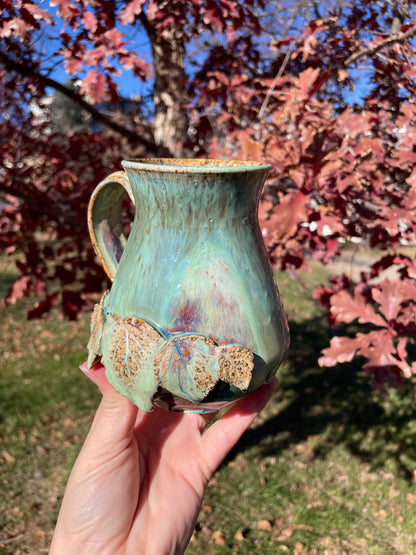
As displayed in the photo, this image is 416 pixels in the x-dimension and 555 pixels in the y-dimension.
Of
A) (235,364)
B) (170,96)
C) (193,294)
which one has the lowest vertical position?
(235,364)

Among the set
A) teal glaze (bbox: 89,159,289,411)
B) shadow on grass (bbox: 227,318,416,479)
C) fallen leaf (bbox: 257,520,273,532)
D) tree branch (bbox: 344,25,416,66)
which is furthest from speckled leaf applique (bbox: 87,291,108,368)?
shadow on grass (bbox: 227,318,416,479)

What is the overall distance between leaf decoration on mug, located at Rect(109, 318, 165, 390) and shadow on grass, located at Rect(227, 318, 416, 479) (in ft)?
9.11

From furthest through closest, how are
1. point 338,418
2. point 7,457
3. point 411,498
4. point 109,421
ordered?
point 338,418, point 7,457, point 411,498, point 109,421

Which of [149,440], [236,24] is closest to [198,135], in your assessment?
[236,24]

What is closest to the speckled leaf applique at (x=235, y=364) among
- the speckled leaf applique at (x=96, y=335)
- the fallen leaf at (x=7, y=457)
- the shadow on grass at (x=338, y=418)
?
the speckled leaf applique at (x=96, y=335)

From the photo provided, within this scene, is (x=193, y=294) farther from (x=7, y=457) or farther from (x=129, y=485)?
(x=7, y=457)

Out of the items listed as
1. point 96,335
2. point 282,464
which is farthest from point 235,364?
point 282,464

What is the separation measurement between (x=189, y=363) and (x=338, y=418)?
349cm

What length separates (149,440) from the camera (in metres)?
2.09

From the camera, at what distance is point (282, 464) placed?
372 centimetres

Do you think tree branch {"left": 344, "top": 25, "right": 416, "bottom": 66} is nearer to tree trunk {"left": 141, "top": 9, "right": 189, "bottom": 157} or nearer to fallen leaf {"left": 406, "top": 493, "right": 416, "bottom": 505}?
tree trunk {"left": 141, "top": 9, "right": 189, "bottom": 157}

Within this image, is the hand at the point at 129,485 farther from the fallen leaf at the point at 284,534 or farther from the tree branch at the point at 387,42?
the tree branch at the point at 387,42

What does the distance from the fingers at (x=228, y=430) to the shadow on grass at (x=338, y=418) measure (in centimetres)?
189

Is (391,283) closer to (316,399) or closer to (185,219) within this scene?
(185,219)
